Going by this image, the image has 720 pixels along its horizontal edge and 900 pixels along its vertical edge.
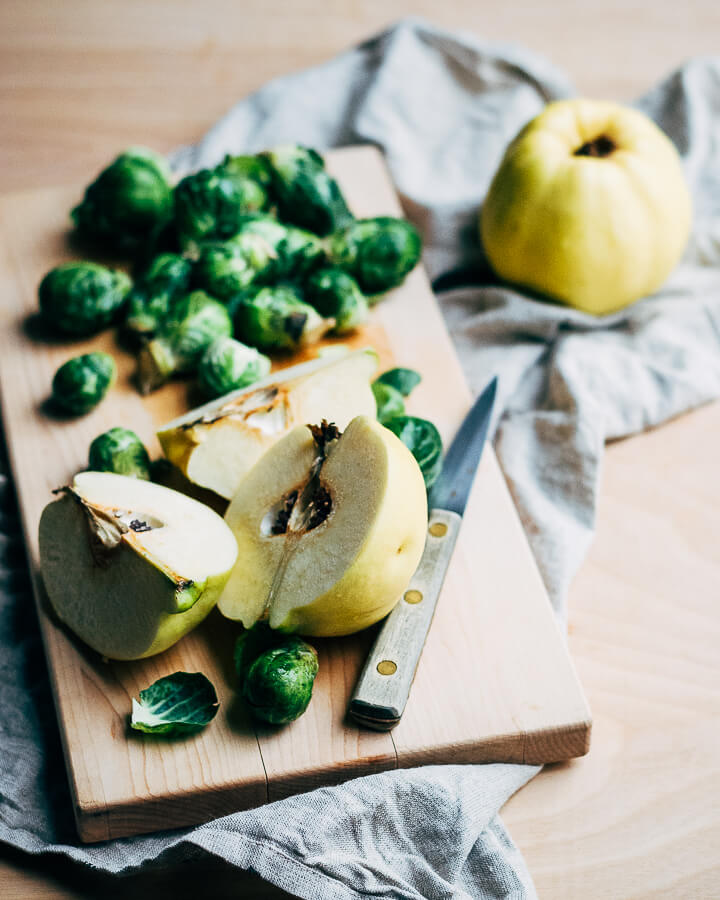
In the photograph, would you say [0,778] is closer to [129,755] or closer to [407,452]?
[129,755]

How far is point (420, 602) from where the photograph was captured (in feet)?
5.42

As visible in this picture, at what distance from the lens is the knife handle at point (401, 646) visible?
154 cm

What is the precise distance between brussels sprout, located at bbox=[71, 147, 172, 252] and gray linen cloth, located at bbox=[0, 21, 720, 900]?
0.36 metres

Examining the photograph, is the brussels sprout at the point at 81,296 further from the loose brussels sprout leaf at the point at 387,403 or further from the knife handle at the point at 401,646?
the knife handle at the point at 401,646

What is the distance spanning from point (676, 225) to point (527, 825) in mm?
1307

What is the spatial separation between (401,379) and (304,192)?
20.8 inches

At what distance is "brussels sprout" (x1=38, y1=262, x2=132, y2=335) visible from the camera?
6.88 ft

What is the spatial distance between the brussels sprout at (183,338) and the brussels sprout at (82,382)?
0.25ft

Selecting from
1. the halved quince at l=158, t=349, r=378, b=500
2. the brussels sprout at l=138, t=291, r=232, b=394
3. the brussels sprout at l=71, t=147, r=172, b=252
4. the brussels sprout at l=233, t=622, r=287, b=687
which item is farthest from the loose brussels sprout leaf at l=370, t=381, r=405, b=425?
the brussels sprout at l=71, t=147, r=172, b=252

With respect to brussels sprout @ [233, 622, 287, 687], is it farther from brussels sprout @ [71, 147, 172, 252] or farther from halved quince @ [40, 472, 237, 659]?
brussels sprout @ [71, 147, 172, 252]

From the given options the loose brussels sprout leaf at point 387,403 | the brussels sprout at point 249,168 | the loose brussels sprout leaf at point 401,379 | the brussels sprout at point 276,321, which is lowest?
the loose brussels sprout leaf at point 401,379

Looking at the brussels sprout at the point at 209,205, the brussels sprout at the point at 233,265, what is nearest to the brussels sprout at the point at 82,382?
the brussels sprout at the point at 233,265

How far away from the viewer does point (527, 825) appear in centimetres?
157

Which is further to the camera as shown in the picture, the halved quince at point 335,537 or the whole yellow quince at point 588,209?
the whole yellow quince at point 588,209
